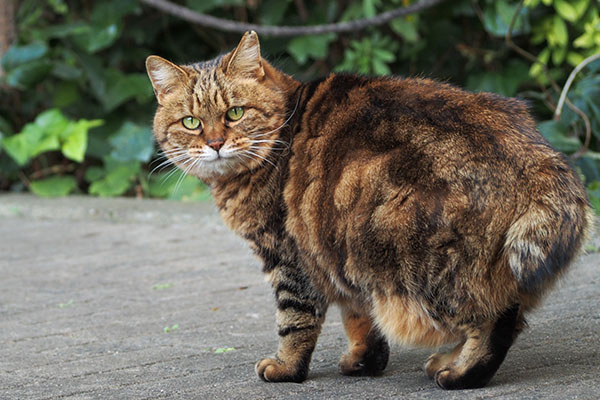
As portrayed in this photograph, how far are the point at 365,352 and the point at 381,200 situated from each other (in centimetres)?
59

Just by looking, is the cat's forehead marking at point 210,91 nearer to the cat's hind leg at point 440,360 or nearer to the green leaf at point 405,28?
the cat's hind leg at point 440,360

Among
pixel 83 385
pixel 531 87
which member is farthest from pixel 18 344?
pixel 531 87

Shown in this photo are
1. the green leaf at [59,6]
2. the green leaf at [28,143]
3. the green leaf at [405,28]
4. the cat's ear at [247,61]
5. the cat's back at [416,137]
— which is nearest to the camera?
the cat's back at [416,137]

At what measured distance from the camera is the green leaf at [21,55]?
5.72 metres

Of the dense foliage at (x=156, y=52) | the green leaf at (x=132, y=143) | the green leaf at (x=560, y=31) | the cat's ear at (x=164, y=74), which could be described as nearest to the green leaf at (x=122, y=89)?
the dense foliage at (x=156, y=52)

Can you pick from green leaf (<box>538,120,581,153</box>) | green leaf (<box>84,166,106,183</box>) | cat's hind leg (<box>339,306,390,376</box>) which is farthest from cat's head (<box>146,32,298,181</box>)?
green leaf (<box>84,166,106,183</box>)

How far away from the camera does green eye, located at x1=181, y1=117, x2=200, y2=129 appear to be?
2707mm

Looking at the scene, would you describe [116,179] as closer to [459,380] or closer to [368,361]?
A: [368,361]

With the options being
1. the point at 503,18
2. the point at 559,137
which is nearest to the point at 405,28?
the point at 503,18

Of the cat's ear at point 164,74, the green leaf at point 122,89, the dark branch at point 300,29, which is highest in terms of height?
the cat's ear at point 164,74

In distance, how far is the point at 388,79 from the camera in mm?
2629

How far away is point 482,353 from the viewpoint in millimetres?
2207

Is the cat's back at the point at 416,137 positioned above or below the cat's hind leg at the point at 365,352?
above

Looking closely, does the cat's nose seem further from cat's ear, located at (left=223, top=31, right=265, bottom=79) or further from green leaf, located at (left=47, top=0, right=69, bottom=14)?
green leaf, located at (left=47, top=0, right=69, bottom=14)
